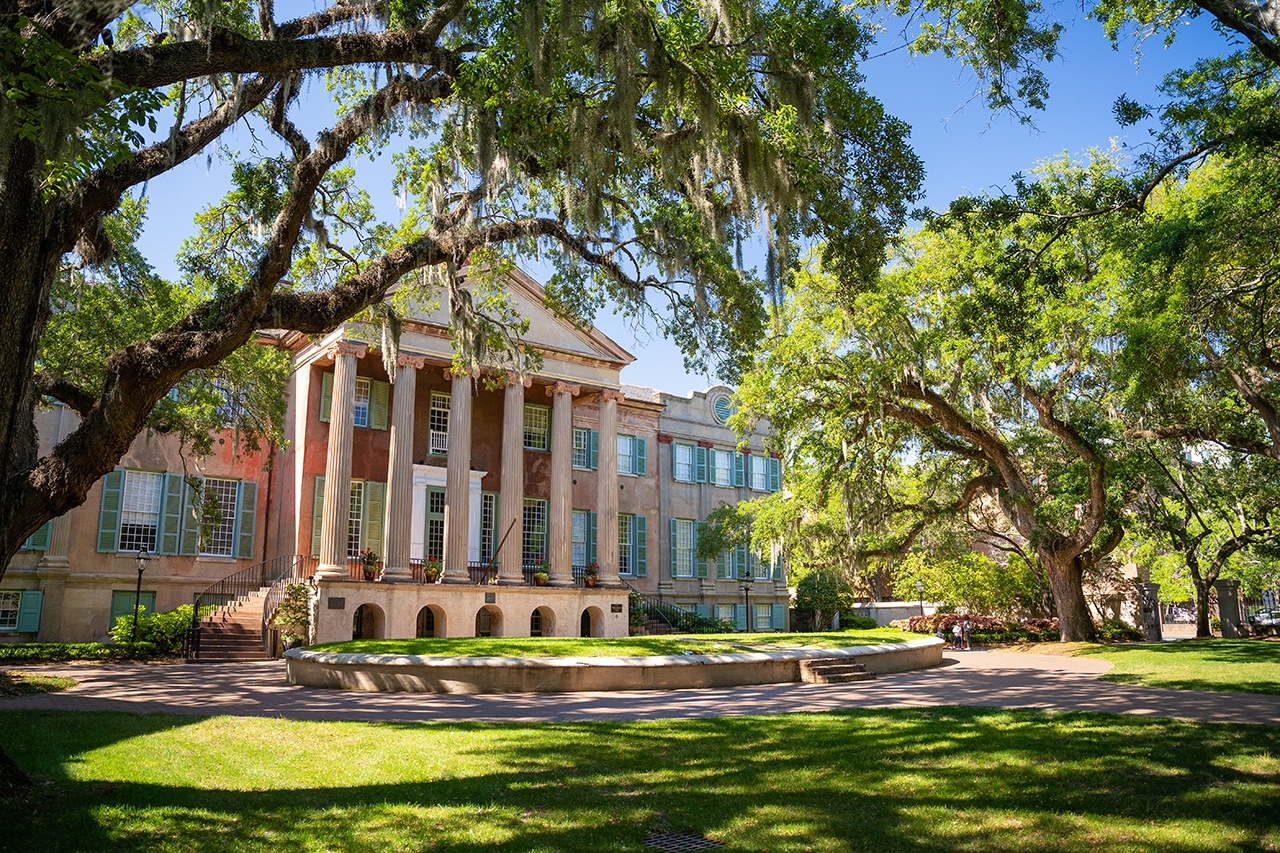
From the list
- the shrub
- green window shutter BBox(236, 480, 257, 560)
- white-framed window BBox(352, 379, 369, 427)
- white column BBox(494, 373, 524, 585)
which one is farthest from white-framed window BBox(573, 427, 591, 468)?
the shrub

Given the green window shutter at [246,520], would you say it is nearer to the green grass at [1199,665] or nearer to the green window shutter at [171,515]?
the green window shutter at [171,515]

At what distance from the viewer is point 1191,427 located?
1786cm

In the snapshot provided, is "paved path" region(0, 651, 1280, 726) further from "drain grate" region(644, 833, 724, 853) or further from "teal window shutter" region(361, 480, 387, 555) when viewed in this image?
"teal window shutter" region(361, 480, 387, 555)

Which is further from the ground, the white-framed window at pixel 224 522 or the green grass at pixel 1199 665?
the white-framed window at pixel 224 522

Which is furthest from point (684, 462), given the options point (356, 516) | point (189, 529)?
point (189, 529)

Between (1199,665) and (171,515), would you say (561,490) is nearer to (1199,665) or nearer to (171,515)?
(171,515)

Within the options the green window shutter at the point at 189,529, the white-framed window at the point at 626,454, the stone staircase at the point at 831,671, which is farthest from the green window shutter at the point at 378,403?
the stone staircase at the point at 831,671

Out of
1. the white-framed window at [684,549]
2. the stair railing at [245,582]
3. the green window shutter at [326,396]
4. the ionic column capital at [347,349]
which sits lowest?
the stair railing at [245,582]

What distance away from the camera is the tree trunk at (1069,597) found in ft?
71.5

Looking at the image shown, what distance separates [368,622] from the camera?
73.8 feet

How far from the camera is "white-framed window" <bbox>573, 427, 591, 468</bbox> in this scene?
29.7 meters

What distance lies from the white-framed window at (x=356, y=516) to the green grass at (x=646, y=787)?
15097mm

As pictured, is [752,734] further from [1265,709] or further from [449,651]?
[449,651]

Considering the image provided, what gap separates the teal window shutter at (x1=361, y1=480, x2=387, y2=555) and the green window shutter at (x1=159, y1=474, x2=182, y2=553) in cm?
498
